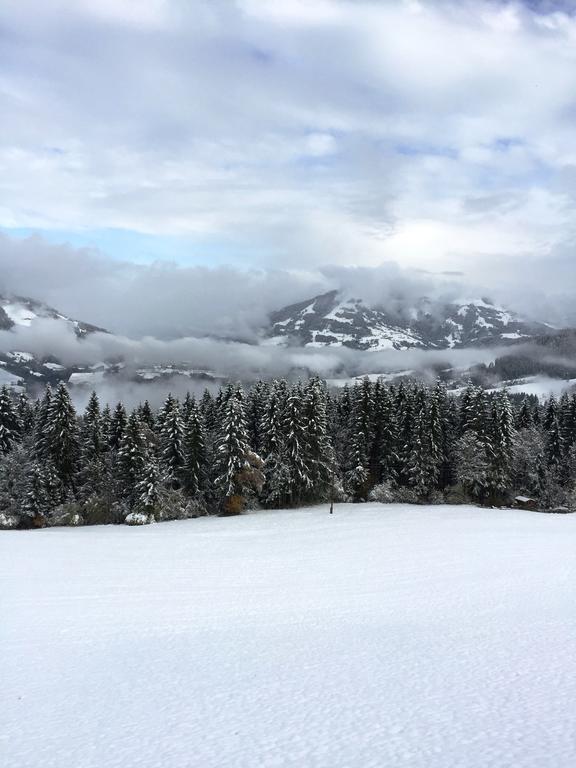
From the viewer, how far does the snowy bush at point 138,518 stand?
177 ft

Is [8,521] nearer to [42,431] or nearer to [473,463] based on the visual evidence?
[42,431]

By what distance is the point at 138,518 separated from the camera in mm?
54094

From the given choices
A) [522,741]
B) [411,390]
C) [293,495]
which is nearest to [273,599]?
[522,741]

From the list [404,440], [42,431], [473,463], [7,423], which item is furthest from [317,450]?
[7,423]

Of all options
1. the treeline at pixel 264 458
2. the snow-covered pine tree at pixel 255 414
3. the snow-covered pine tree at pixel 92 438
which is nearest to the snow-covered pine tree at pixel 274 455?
the treeline at pixel 264 458

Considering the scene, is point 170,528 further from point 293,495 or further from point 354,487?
point 354,487

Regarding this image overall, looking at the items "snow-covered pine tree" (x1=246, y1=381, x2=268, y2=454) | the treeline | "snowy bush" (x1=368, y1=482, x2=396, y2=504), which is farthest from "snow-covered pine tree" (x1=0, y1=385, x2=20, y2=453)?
"snowy bush" (x1=368, y1=482, x2=396, y2=504)

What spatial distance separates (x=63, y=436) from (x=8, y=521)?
10.2 meters

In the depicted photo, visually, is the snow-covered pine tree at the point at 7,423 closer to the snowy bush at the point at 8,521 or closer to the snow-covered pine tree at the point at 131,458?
the snowy bush at the point at 8,521

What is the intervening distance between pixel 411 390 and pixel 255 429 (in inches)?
822

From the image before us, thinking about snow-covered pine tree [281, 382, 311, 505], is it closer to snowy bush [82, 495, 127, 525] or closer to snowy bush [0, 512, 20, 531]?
snowy bush [82, 495, 127, 525]

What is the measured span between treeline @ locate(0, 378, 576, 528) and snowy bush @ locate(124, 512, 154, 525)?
116 millimetres

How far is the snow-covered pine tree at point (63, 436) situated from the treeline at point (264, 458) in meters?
0.12

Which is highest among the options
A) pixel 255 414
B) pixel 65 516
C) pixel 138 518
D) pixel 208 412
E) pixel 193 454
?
pixel 208 412
